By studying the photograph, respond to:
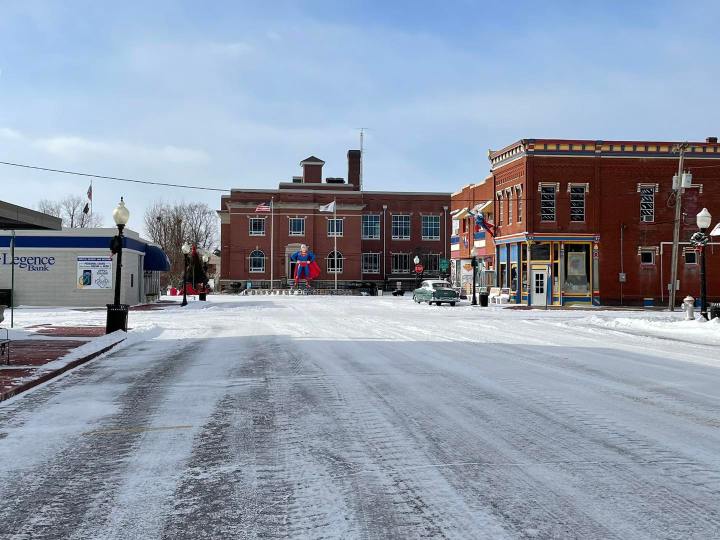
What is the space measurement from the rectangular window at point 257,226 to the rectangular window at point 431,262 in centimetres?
1980

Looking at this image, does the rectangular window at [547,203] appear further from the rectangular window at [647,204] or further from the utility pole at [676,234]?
the utility pole at [676,234]

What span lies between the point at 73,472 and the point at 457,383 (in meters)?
5.97

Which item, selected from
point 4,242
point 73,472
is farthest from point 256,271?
point 73,472

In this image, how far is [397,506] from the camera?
472 centimetres

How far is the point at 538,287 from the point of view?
145ft

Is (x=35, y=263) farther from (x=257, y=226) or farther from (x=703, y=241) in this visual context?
(x=257, y=226)

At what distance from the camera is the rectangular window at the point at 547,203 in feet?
144

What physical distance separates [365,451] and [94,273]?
35288 mm

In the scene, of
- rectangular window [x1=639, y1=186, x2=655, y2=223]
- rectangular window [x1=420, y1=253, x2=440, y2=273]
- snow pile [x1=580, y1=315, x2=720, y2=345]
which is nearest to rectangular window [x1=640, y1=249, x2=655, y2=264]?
rectangular window [x1=639, y1=186, x2=655, y2=223]

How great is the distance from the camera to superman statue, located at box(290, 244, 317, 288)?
256 ft

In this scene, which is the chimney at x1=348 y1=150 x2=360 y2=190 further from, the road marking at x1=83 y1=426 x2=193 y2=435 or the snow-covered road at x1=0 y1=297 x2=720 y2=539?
the road marking at x1=83 y1=426 x2=193 y2=435

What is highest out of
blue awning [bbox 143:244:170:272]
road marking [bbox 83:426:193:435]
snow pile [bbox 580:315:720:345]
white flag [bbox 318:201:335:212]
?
white flag [bbox 318:201:335:212]

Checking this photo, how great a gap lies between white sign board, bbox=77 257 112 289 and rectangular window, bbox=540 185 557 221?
1005 inches

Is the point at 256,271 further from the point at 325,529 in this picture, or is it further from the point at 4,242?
the point at 325,529
